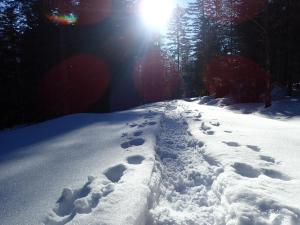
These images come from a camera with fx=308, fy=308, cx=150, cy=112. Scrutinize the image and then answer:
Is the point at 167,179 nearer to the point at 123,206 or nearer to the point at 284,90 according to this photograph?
the point at 123,206

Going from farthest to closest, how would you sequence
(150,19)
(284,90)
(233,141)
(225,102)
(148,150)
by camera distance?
(150,19) → (225,102) → (284,90) → (233,141) → (148,150)

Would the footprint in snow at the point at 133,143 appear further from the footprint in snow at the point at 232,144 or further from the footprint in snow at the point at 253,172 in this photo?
the footprint in snow at the point at 253,172

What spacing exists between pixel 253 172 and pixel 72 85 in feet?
54.3

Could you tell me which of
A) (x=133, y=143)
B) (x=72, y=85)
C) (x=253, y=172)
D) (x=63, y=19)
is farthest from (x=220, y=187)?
(x=63, y=19)

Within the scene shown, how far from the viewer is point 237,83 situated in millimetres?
22047

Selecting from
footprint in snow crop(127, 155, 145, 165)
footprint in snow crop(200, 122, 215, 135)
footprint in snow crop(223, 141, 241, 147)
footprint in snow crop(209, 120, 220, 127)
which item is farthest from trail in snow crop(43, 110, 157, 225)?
footprint in snow crop(209, 120, 220, 127)

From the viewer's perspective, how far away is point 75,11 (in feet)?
62.8

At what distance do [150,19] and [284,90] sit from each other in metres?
11.6

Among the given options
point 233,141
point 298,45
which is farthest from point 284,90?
point 233,141

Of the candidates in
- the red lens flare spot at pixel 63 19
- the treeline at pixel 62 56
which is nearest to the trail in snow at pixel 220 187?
the treeline at pixel 62 56

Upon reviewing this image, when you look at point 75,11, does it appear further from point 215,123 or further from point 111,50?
point 215,123

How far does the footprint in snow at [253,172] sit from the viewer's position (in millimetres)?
4203

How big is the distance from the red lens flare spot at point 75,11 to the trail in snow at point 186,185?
48.4 ft

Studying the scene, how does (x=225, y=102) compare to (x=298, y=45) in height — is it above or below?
A: below
